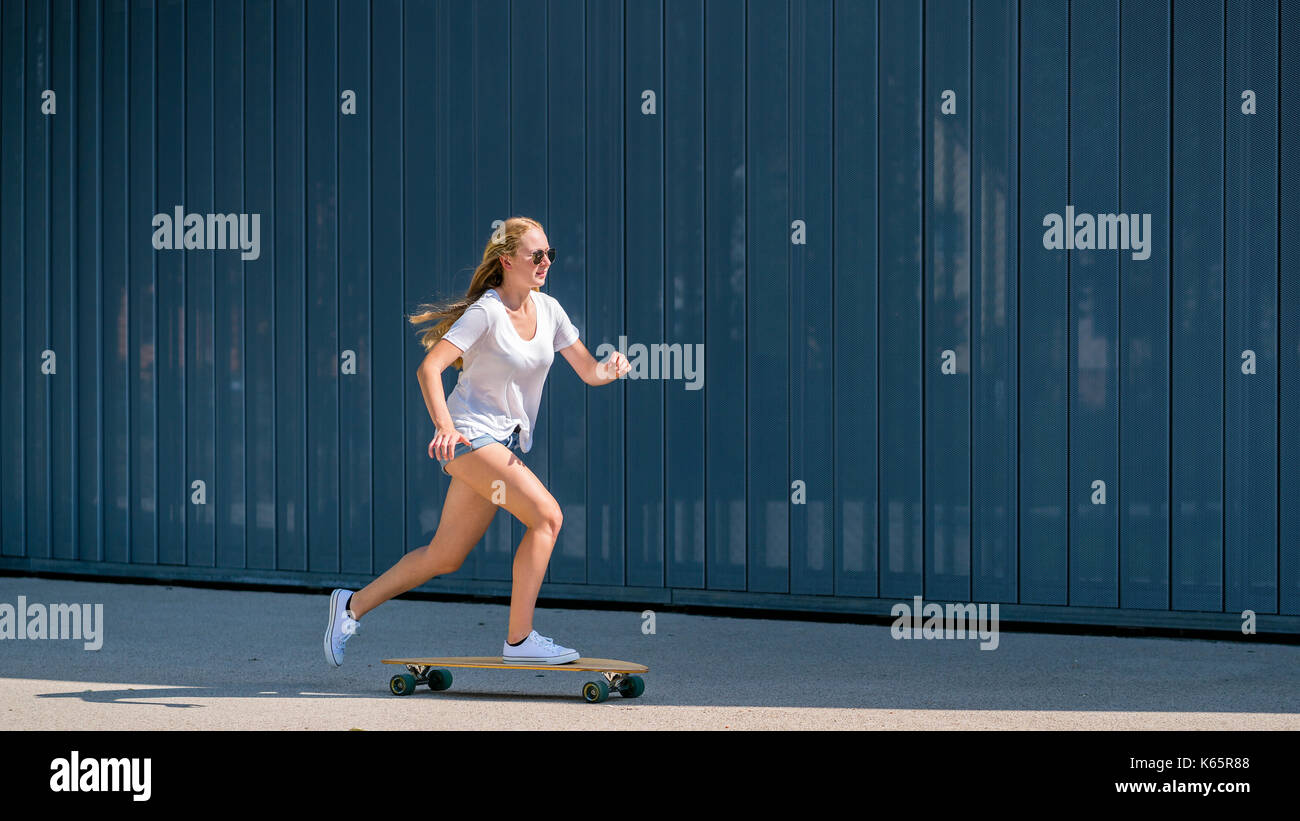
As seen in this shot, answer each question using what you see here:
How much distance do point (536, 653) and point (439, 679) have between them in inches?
18.6

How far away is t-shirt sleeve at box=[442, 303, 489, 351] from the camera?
565 centimetres

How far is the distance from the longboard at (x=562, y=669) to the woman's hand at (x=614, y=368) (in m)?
1.17

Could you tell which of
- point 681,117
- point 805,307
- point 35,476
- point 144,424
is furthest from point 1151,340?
point 35,476

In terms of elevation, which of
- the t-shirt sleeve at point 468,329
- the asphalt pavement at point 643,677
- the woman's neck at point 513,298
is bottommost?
the asphalt pavement at point 643,677

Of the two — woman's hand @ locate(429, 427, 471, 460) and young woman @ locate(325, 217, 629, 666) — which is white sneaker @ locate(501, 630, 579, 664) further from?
woman's hand @ locate(429, 427, 471, 460)

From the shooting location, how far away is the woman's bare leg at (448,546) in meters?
5.87

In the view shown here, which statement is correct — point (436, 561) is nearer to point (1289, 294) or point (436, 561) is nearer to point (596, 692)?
point (596, 692)

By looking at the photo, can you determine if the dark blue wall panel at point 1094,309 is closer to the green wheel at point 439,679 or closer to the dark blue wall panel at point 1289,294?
the dark blue wall panel at point 1289,294

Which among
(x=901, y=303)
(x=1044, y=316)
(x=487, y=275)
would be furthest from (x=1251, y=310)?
(x=487, y=275)

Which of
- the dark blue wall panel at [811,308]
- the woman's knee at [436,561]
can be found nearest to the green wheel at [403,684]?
the woman's knee at [436,561]

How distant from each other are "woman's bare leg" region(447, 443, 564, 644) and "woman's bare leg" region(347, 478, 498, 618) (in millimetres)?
122

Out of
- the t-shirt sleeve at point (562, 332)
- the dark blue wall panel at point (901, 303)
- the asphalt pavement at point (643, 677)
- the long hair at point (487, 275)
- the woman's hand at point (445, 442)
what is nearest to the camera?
the asphalt pavement at point (643, 677)

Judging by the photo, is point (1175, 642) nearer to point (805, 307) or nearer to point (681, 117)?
point (805, 307)

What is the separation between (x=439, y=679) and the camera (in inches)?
231
